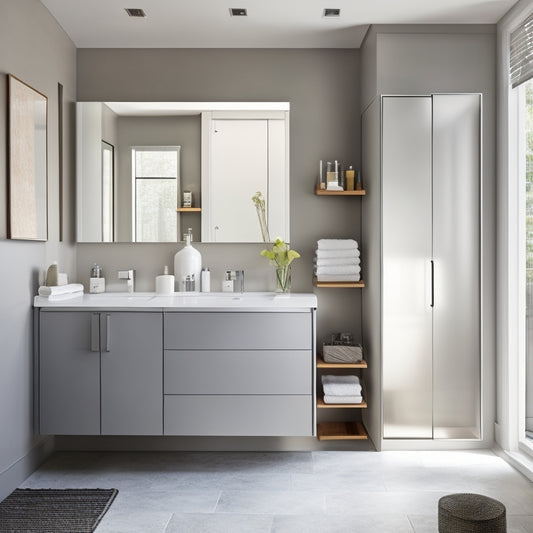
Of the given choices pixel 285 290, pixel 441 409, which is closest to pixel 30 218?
pixel 285 290

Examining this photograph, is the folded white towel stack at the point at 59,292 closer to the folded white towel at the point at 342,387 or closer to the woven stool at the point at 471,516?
the folded white towel at the point at 342,387

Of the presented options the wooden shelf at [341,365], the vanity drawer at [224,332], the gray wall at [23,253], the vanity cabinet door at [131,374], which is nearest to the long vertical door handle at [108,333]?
the vanity cabinet door at [131,374]

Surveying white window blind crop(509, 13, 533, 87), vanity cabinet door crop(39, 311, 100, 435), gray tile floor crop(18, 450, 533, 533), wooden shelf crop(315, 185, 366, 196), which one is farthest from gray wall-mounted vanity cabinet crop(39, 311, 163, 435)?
white window blind crop(509, 13, 533, 87)

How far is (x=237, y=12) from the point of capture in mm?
3264

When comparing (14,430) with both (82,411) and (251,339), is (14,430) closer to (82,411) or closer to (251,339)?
(82,411)

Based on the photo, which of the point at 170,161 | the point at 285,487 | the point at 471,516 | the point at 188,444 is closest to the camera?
the point at 471,516

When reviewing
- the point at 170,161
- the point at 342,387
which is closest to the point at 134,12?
the point at 170,161

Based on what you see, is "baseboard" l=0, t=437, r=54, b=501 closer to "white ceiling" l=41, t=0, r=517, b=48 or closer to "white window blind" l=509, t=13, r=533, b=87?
"white ceiling" l=41, t=0, r=517, b=48

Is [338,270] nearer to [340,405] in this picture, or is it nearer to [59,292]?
[340,405]

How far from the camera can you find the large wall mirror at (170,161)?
369cm

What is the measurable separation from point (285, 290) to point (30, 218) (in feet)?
5.10

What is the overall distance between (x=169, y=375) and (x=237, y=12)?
2.05 metres

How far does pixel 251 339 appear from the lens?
3156mm

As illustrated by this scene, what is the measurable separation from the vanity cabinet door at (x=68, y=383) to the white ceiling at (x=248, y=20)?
1.71m
